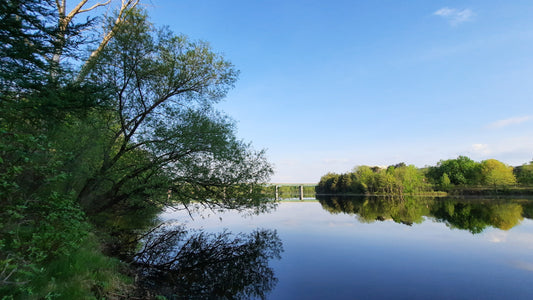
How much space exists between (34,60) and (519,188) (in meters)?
100

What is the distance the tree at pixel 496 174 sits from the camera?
7512cm

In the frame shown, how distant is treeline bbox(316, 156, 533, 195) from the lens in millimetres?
77438

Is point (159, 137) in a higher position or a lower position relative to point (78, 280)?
higher

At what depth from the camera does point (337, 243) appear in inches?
738

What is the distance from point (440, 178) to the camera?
9412 cm

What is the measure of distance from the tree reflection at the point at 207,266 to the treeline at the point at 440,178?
8922 cm

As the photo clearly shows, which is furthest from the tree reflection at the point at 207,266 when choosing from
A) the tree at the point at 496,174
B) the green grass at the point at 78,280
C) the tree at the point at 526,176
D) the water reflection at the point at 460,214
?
the tree at the point at 526,176

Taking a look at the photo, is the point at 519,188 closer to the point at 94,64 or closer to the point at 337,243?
the point at 337,243

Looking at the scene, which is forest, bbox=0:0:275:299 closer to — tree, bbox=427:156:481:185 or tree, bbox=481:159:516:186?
tree, bbox=481:159:516:186

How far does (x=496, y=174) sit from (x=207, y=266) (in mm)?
93044

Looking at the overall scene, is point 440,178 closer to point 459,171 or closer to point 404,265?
point 459,171

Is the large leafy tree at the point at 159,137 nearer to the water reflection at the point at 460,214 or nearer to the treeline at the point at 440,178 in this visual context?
the water reflection at the point at 460,214

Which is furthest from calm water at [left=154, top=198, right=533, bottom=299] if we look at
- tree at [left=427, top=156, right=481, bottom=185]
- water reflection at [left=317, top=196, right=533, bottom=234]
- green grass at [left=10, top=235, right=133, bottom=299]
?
tree at [left=427, top=156, right=481, bottom=185]

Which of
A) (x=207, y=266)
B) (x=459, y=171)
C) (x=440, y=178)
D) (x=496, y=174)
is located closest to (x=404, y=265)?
(x=207, y=266)
